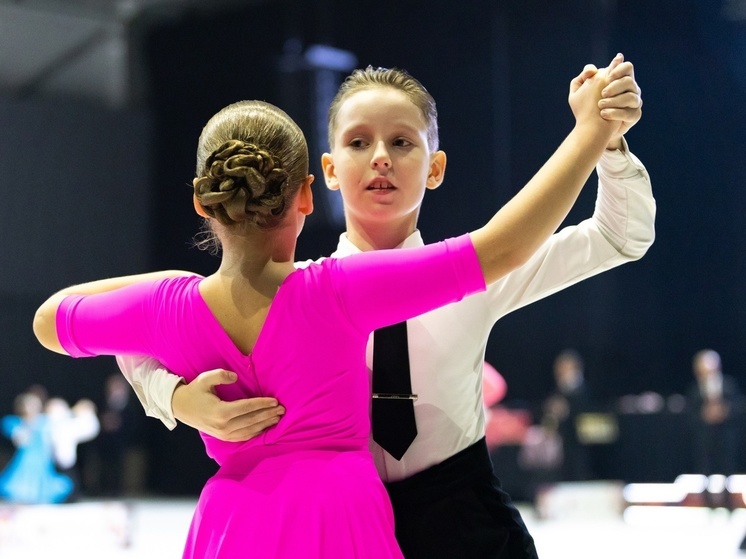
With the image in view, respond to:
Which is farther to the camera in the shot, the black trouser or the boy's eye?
the boy's eye

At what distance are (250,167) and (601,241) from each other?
0.58 meters

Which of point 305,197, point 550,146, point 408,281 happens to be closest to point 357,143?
point 305,197

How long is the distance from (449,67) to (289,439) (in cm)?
1078

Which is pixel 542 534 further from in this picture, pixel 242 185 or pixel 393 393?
pixel 242 185

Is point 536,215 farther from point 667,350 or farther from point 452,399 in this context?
point 667,350

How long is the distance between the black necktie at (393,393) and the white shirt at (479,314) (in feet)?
0.08

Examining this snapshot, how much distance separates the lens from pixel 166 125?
1373 centimetres

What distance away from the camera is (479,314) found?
157 cm

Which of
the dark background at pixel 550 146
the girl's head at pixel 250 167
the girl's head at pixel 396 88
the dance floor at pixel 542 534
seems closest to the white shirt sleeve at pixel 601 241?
the girl's head at pixel 396 88

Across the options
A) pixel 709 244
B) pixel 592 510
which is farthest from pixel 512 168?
pixel 592 510

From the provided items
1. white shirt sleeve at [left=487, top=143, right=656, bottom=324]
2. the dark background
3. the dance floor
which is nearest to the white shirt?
white shirt sleeve at [left=487, top=143, right=656, bottom=324]

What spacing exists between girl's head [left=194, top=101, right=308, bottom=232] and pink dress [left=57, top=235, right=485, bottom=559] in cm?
11

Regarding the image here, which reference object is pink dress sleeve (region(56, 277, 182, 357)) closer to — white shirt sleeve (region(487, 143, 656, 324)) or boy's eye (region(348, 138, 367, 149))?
boy's eye (region(348, 138, 367, 149))

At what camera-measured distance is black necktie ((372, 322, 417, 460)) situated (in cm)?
148
